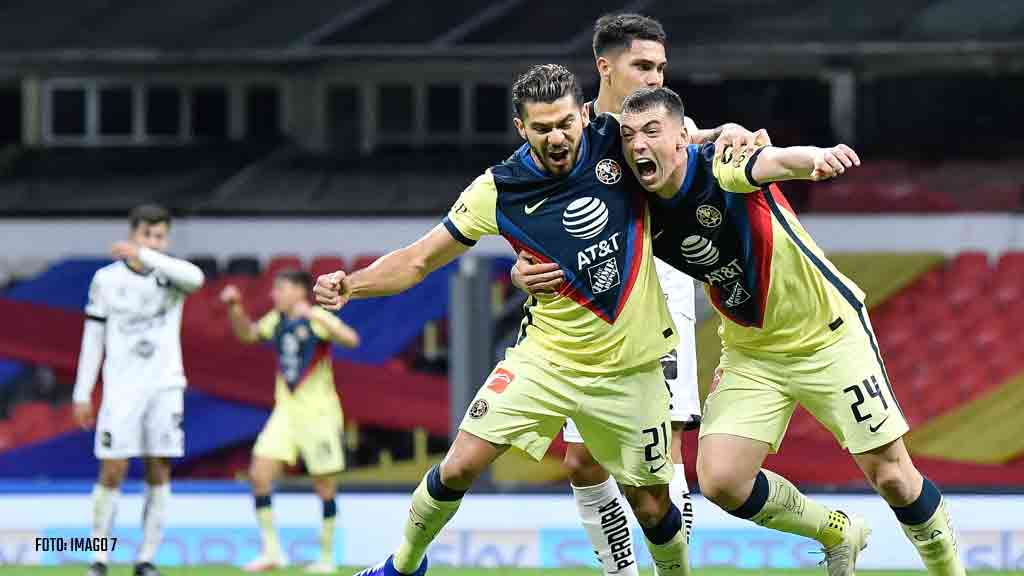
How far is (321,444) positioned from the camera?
10375 millimetres

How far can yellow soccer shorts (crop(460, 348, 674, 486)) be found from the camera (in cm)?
650

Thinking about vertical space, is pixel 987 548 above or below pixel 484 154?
below

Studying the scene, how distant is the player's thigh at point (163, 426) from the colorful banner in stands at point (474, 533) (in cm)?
121

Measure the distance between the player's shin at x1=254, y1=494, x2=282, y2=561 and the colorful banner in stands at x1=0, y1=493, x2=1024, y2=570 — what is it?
473 millimetres

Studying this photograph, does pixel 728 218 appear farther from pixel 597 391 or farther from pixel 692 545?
pixel 692 545

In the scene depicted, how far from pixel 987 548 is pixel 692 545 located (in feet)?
5.02

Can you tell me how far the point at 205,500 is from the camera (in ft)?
35.0

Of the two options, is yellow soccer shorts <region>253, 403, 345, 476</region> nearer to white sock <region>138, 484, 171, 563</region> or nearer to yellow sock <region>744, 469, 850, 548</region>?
→ white sock <region>138, 484, 171, 563</region>

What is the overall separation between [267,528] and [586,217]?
4.29 m

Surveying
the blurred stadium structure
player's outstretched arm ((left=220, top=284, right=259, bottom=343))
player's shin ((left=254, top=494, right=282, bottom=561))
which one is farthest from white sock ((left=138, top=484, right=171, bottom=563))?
the blurred stadium structure

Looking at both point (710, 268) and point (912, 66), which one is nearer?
point (710, 268)

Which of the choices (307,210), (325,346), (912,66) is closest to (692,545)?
(325,346)

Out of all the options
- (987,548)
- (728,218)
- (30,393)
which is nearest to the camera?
(728,218)

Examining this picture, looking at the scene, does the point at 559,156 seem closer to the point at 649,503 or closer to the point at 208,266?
the point at 649,503
